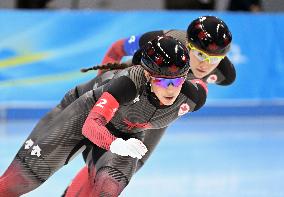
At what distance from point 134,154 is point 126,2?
690cm

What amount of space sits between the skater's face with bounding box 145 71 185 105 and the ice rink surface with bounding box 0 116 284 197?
1709 millimetres

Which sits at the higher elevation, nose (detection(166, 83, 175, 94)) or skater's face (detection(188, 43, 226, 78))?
nose (detection(166, 83, 175, 94))

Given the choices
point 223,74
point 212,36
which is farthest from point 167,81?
point 223,74

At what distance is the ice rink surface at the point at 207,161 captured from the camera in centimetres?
584

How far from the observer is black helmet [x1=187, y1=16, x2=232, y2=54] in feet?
15.0

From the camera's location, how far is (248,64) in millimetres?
9094

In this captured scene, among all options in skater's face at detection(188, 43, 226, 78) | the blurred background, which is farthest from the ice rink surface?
skater's face at detection(188, 43, 226, 78)

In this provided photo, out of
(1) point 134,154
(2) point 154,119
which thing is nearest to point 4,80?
(2) point 154,119

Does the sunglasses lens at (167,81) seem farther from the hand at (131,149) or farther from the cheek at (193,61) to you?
the cheek at (193,61)

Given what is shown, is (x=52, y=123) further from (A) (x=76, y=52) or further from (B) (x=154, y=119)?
(A) (x=76, y=52)

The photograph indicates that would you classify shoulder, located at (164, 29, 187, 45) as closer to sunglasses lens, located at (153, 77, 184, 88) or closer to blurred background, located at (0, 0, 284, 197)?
sunglasses lens, located at (153, 77, 184, 88)

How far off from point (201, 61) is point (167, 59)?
784 millimetres

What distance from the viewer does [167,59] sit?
3932mm

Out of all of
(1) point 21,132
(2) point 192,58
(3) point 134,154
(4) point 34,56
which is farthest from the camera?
(4) point 34,56
